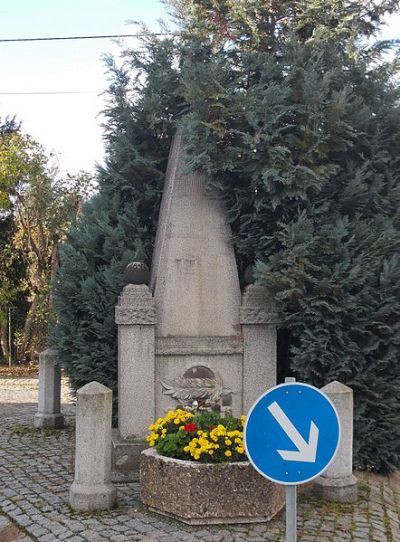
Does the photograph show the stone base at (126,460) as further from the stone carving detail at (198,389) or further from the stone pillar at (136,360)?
the stone carving detail at (198,389)

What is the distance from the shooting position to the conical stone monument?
6.63 metres

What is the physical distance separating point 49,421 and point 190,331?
3.78m

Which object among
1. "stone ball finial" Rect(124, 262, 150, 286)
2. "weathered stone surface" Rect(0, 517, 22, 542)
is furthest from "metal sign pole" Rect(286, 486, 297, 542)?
"stone ball finial" Rect(124, 262, 150, 286)

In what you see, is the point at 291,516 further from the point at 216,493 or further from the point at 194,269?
the point at 194,269

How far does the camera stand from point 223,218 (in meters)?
7.32

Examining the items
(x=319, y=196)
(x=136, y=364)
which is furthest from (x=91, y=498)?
(x=319, y=196)

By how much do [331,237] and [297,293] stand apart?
74 cm

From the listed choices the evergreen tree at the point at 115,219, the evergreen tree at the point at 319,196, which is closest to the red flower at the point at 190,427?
the evergreen tree at the point at 319,196

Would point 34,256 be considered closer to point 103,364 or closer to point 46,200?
point 46,200

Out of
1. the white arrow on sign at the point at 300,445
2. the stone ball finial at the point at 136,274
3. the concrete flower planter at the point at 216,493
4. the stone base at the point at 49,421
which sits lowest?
the stone base at the point at 49,421

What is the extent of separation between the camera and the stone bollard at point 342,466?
5699 millimetres

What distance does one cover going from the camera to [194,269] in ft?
22.8

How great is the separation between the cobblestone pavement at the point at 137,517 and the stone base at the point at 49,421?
6.70ft

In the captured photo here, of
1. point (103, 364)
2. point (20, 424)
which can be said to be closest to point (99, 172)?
point (103, 364)
